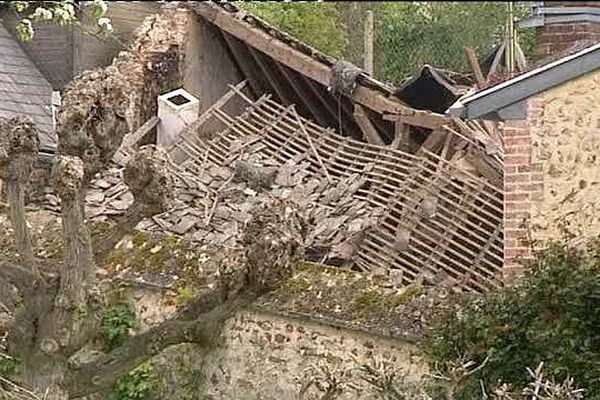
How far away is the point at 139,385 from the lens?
10.5 m

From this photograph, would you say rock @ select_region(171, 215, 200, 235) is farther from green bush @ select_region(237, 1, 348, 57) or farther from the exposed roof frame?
green bush @ select_region(237, 1, 348, 57)

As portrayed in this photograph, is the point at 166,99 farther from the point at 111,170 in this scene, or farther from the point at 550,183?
the point at 550,183

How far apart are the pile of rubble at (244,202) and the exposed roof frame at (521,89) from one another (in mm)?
2898

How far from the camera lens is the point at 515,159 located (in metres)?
9.41

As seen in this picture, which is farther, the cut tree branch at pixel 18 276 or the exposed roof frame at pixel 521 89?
the exposed roof frame at pixel 521 89

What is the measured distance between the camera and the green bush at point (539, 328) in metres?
8.50

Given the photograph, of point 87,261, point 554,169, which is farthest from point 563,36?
point 87,261

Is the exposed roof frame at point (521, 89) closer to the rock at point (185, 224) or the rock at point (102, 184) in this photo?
the rock at point (185, 224)

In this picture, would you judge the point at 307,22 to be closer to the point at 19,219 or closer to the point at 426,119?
the point at 426,119

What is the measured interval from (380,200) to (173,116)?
11.6 feet

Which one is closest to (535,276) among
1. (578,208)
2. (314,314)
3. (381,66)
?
(578,208)

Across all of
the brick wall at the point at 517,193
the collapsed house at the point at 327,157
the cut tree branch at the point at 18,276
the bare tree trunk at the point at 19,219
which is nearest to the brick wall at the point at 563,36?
the brick wall at the point at 517,193

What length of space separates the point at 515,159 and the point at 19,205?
3.92 metres

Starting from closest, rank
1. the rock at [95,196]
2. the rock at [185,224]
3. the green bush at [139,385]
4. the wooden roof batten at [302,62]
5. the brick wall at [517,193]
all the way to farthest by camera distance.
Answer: the brick wall at [517,193]
the green bush at [139,385]
the rock at [185,224]
the rock at [95,196]
the wooden roof batten at [302,62]
